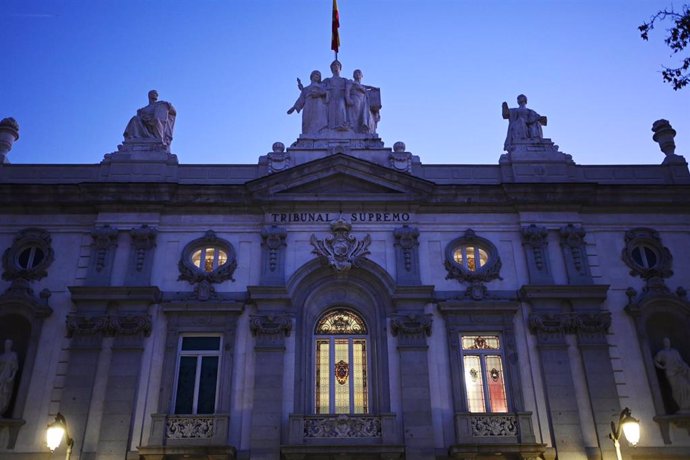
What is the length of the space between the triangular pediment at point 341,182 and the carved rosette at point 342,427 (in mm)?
7216

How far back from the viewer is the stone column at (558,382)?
1819 cm

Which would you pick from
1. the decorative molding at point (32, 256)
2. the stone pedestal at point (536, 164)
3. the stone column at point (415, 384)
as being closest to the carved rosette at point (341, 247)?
the stone column at point (415, 384)

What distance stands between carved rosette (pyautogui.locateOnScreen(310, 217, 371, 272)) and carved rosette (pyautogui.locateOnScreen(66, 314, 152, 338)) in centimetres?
566

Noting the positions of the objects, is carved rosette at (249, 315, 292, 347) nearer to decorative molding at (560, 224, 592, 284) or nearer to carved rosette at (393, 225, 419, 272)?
carved rosette at (393, 225, 419, 272)

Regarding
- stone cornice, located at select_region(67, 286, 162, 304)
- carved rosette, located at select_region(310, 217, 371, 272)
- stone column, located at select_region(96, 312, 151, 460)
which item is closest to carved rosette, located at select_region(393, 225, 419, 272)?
carved rosette, located at select_region(310, 217, 371, 272)

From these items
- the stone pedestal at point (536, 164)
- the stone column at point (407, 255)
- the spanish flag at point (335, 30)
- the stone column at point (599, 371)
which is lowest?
the stone column at point (599, 371)

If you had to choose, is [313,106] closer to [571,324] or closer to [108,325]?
[108,325]

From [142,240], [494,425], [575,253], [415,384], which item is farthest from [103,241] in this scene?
[575,253]

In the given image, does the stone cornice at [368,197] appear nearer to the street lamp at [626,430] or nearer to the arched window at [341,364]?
the arched window at [341,364]

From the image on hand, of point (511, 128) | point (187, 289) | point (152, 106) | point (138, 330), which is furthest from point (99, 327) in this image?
point (511, 128)

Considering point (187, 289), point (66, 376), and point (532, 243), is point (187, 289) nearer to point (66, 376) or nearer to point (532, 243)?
point (66, 376)

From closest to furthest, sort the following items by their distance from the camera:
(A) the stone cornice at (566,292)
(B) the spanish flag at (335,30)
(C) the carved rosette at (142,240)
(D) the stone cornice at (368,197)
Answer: (A) the stone cornice at (566,292) < (C) the carved rosette at (142,240) < (D) the stone cornice at (368,197) < (B) the spanish flag at (335,30)

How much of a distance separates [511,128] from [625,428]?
11714 millimetres

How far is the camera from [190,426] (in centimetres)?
1817
